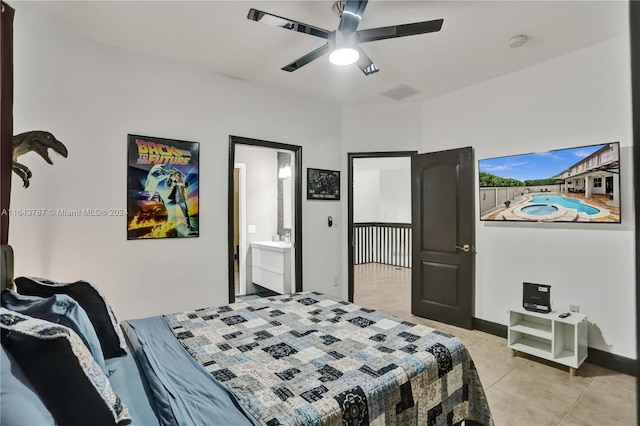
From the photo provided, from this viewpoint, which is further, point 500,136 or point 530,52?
point 500,136

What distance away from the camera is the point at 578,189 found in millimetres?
2943

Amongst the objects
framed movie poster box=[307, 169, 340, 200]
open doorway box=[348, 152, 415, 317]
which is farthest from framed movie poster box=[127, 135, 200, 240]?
open doorway box=[348, 152, 415, 317]

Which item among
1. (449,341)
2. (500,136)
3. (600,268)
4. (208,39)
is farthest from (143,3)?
(600,268)

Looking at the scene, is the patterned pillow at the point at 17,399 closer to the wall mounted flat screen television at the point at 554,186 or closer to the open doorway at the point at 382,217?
the wall mounted flat screen television at the point at 554,186

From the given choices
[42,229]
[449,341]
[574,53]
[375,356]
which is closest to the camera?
[375,356]

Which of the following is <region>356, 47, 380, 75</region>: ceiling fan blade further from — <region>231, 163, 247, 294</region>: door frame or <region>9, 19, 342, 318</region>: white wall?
<region>231, 163, 247, 294</region>: door frame

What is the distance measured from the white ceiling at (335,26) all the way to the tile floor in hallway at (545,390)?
111 inches

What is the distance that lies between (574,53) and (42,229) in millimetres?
4899

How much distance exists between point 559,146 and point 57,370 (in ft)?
13.0

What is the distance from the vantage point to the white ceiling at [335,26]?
236 centimetres

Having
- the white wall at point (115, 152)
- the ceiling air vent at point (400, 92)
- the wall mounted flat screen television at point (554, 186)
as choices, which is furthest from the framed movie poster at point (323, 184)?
the wall mounted flat screen television at point (554, 186)

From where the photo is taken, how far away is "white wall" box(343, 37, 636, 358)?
2.77 m

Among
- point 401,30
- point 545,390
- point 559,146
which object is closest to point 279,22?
point 401,30

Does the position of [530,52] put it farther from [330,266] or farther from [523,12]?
[330,266]
